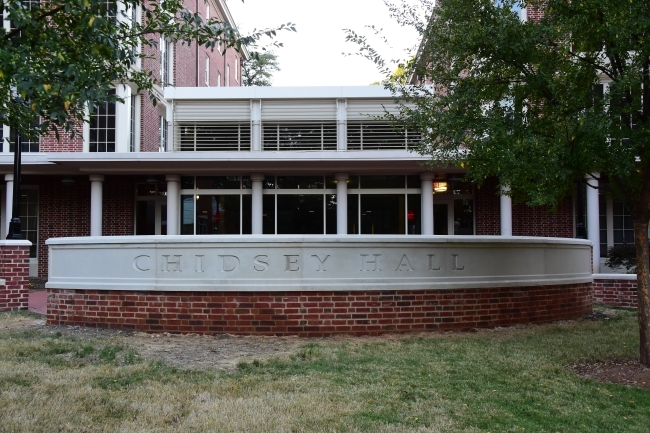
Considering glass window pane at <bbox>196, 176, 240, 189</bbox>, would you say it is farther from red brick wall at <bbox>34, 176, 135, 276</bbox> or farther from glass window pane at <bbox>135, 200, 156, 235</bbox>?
red brick wall at <bbox>34, 176, 135, 276</bbox>

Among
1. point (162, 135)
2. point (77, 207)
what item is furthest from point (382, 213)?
point (77, 207)

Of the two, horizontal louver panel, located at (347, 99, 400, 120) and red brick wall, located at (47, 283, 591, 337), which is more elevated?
horizontal louver panel, located at (347, 99, 400, 120)

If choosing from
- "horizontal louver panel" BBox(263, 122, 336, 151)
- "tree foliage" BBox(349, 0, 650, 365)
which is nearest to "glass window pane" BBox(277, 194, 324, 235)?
"horizontal louver panel" BBox(263, 122, 336, 151)

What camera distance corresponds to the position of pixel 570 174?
638 centimetres

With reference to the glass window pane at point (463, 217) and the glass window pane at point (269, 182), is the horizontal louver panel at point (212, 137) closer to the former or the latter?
the glass window pane at point (269, 182)

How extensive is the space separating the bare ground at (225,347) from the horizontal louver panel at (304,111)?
409 inches

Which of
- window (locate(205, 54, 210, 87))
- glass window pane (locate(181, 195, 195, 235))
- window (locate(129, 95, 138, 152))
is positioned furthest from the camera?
window (locate(205, 54, 210, 87))

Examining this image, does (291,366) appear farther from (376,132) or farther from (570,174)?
(376,132)

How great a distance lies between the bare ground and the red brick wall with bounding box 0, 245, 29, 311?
74.3 inches

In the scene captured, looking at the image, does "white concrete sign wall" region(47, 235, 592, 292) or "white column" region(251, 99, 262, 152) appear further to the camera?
"white column" region(251, 99, 262, 152)

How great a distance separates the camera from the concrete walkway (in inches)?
436

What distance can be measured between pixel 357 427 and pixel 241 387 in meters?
1.44

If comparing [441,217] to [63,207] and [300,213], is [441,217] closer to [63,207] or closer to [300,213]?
[300,213]

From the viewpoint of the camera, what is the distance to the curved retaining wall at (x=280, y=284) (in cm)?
816
